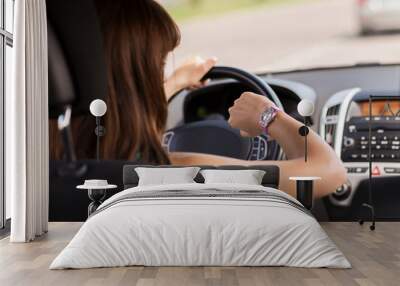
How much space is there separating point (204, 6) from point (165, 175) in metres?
1.95

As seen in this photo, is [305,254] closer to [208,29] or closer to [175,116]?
[175,116]

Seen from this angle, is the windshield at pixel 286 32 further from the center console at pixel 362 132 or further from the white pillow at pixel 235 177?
the white pillow at pixel 235 177

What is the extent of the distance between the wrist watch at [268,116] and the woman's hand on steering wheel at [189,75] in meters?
0.71

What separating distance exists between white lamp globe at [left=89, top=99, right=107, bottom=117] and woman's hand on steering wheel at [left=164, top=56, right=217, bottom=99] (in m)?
0.67

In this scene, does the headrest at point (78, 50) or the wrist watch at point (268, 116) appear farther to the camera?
the headrest at point (78, 50)

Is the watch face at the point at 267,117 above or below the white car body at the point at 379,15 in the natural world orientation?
below

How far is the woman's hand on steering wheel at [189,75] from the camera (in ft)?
21.6

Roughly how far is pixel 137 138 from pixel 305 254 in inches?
111

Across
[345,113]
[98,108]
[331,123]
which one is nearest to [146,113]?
[98,108]

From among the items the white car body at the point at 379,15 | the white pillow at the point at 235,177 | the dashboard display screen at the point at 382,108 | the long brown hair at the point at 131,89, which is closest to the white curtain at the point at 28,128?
the long brown hair at the point at 131,89

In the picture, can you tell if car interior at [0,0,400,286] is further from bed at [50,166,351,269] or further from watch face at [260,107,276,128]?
bed at [50,166,351,269]

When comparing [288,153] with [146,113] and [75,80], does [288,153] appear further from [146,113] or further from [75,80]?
[75,80]

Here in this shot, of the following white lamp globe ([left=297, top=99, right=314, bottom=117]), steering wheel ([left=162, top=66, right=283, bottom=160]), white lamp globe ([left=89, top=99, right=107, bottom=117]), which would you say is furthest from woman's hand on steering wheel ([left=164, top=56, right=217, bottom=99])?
white lamp globe ([left=297, top=99, right=314, bottom=117])

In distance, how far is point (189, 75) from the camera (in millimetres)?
6676
